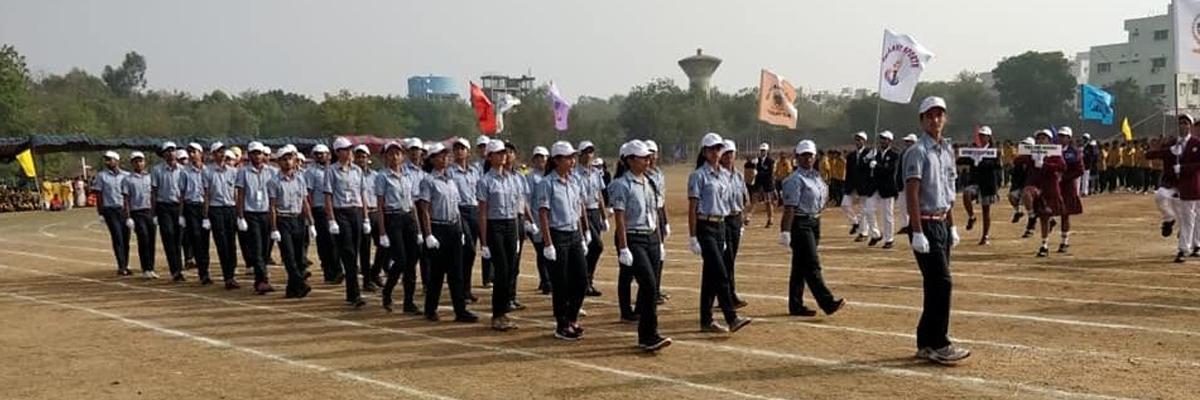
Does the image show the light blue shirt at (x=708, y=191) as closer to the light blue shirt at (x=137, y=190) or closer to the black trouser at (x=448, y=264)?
the black trouser at (x=448, y=264)

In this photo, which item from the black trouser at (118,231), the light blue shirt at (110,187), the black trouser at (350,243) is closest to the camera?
the black trouser at (350,243)

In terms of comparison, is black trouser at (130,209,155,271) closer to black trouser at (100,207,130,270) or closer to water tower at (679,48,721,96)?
black trouser at (100,207,130,270)

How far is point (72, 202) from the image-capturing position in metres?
43.4

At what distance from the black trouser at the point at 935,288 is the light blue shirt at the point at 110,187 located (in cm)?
1223

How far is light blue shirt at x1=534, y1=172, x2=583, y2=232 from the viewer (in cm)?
934

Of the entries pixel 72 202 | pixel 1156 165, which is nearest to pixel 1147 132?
pixel 1156 165

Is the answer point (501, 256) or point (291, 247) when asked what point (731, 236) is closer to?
point (501, 256)

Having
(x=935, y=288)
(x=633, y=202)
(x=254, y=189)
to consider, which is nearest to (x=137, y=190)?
(x=254, y=189)

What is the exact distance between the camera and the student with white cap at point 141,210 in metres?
15.5

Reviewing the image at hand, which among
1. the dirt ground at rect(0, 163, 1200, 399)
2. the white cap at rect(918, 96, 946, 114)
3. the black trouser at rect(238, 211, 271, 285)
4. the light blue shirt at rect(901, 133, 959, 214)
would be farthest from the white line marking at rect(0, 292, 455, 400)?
the white cap at rect(918, 96, 946, 114)

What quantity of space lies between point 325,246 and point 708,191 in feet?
21.2

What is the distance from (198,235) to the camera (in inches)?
586

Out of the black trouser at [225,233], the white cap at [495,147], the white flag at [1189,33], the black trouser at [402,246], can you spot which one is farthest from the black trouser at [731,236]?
the white flag at [1189,33]

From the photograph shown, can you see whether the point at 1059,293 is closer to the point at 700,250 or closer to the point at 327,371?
the point at 700,250
